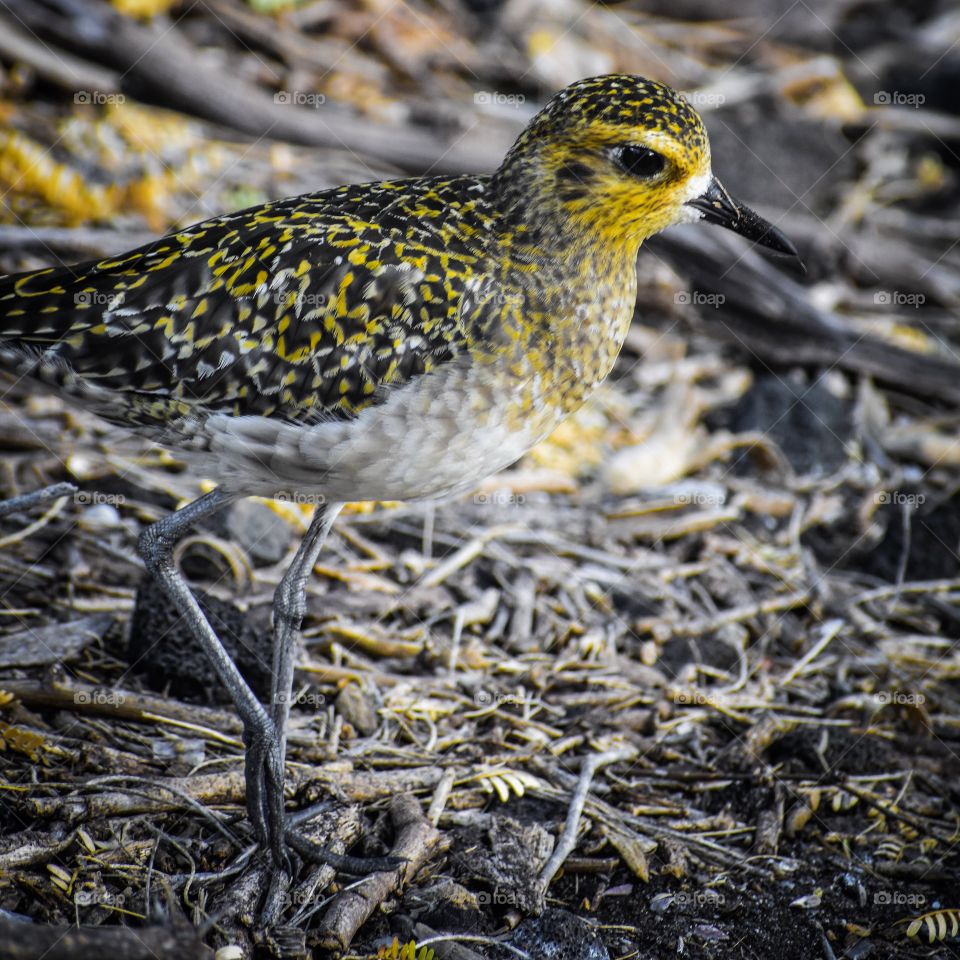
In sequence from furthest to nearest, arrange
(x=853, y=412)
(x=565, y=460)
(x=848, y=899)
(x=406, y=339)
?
(x=853, y=412) < (x=565, y=460) < (x=848, y=899) < (x=406, y=339)

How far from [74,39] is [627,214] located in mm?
5857

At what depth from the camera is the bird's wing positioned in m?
4.53

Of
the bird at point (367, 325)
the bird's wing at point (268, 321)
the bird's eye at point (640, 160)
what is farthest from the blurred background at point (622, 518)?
the bird's eye at point (640, 160)

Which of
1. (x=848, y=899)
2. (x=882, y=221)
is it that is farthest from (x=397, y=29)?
(x=848, y=899)

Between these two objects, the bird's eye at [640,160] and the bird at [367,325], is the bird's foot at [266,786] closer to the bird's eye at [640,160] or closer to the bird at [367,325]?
the bird at [367,325]

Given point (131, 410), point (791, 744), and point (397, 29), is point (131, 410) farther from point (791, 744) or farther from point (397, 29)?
point (397, 29)

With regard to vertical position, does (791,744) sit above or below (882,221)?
below

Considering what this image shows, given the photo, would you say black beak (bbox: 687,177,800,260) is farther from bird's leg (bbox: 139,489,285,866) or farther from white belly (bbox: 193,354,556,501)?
bird's leg (bbox: 139,489,285,866)

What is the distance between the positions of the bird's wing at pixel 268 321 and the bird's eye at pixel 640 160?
2.25ft

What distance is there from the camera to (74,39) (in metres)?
8.73

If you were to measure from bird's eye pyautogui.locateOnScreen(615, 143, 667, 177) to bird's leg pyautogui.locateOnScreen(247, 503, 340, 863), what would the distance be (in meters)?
1.90

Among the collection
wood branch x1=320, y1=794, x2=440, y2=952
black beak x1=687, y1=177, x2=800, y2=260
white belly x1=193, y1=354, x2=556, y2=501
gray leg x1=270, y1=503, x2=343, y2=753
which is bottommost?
wood branch x1=320, y1=794, x2=440, y2=952

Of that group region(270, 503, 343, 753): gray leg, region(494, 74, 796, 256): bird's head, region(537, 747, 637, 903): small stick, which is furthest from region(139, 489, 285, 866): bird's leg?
region(494, 74, 796, 256): bird's head

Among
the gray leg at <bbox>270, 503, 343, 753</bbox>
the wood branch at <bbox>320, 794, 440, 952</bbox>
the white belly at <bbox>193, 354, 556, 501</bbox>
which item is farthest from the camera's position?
the gray leg at <bbox>270, 503, 343, 753</bbox>
